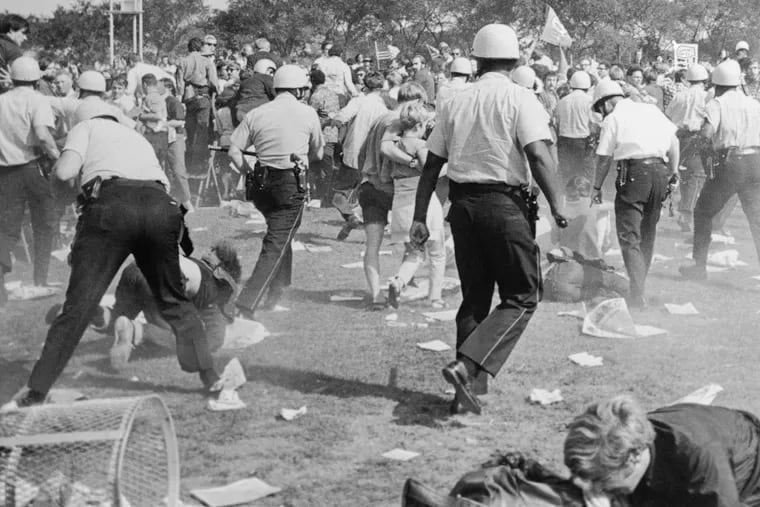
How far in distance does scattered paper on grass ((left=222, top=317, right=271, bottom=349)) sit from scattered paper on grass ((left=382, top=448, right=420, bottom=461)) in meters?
2.57

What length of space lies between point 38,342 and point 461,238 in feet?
11.6

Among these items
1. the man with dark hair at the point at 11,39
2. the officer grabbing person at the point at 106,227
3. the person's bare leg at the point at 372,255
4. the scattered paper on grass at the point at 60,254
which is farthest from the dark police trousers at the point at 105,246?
the scattered paper on grass at the point at 60,254

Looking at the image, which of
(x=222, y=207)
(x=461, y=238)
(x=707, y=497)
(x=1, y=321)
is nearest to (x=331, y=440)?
(x=461, y=238)

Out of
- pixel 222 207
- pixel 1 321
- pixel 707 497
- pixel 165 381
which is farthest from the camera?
pixel 222 207

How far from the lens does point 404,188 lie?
8750 millimetres

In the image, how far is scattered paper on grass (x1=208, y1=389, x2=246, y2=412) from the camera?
6180mm

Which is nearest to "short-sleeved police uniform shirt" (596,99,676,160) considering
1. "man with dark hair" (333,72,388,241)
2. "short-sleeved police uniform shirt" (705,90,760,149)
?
"short-sleeved police uniform shirt" (705,90,760,149)

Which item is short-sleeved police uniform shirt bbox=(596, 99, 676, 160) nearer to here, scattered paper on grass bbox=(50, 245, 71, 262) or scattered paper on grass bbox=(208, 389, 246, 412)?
scattered paper on grass bbox=(208, 389, 246, 412)

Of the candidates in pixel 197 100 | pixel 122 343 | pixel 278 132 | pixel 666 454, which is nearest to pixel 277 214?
pixel 278 132

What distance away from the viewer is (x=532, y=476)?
3.78 meters

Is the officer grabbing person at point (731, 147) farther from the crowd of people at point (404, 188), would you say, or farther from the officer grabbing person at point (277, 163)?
the officer grabbing person at point (277, 163)

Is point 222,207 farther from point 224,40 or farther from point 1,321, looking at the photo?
point 224,40

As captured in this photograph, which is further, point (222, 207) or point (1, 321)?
point (222, 207)

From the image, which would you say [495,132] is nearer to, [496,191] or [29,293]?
[496,191]
